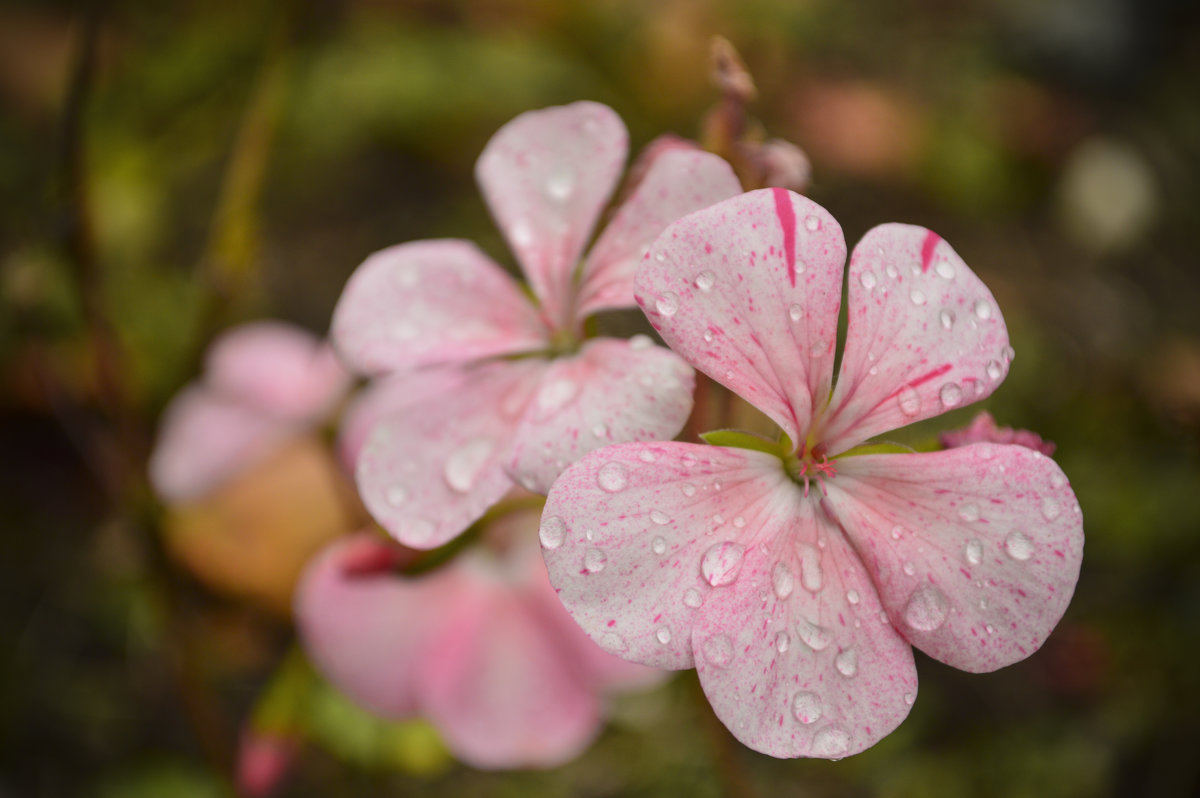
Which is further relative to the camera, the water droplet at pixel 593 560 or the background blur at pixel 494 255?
the background blur at pixel 494 255

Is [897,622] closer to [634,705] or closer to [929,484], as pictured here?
[929,484]

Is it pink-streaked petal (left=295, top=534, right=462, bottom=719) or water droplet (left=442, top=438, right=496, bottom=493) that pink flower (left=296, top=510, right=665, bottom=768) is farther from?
water droplet (left=442, top=438, right=496, bottom=493)

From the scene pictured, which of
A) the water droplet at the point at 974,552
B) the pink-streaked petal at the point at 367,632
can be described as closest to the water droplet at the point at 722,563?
the water droplet at the point at 974,552

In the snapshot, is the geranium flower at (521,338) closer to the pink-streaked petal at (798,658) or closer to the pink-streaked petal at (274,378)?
the pink-streaked petal at (798,658)

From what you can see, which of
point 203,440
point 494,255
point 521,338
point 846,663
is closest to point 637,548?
point 846,663

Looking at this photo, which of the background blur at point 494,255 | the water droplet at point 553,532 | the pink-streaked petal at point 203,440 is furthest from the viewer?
the background blur at point 494,255

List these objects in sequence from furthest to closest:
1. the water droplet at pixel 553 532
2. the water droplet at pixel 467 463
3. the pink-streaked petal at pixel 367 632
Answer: the pink-streaked petal at pixel 367 632
the water droplet at pixel 467 463
the water droplet at pixel 553 532

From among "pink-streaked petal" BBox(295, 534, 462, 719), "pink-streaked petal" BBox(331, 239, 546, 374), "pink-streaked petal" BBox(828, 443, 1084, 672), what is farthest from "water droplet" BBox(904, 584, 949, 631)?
"pink-streaked petal" BBox(295, 534, 462, 719)
